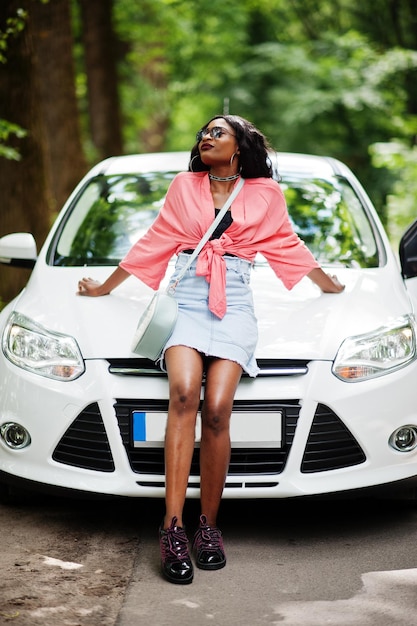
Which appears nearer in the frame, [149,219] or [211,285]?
[211,285]

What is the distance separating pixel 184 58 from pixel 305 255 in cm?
2167

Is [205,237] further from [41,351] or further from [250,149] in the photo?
[41,351]

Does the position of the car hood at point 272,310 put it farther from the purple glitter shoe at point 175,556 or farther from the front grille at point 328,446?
the purple glitter shoe at point 175,556

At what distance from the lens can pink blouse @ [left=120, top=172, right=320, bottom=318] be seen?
4.11 metres

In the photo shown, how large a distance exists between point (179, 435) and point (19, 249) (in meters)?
1.72

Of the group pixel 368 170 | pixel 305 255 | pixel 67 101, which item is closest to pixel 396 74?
pixel 368 170

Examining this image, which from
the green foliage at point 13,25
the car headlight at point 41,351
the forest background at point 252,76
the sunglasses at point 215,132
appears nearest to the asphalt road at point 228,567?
the car headlight at point 41,351

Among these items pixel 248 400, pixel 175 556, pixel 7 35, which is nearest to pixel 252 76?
pixel 7 35

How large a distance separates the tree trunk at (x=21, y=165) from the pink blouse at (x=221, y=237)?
4.05 m

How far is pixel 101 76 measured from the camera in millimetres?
15938

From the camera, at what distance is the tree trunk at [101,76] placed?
1562cm

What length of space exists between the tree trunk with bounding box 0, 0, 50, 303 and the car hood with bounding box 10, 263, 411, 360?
11.3 ft

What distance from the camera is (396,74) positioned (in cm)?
2150

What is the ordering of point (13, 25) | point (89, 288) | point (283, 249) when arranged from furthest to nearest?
point (13, 25), point (89, 288), point (283, 249)
